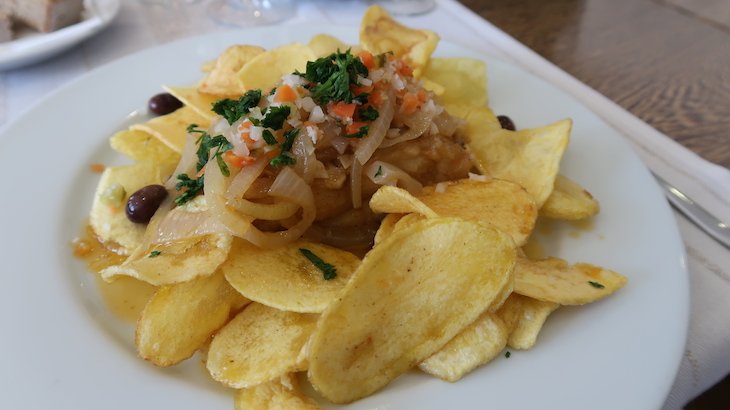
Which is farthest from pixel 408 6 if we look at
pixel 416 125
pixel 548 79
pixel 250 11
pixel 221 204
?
pixel 221 204

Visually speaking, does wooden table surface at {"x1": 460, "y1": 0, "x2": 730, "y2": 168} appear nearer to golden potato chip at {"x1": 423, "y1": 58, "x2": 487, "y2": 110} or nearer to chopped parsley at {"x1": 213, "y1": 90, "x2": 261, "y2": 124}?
golden potato chip at {"x1": 423, "y1": 58, "x2": 487, "y2": 110}

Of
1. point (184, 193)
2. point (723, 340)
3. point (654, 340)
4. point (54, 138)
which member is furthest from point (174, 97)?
point (723, 340)

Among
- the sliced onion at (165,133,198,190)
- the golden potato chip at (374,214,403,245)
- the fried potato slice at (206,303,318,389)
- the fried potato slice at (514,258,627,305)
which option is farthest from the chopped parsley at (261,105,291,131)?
the fried potato slice at (514,258,627,305)

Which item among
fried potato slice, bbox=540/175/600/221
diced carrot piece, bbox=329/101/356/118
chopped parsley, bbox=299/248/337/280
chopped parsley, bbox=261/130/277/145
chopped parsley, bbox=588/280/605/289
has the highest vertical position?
diced carrot piece, bbox=329/101/356/118

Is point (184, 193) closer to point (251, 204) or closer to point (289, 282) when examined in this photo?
point (251, 204)

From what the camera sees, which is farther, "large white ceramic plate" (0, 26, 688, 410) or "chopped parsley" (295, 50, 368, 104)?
"chopped parsley" (295, 50, 368, 104)

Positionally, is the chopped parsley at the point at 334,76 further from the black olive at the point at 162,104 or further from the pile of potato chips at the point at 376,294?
the black olive at the point at 162,104

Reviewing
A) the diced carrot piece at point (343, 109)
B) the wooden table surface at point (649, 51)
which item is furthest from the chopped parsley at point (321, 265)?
the wooden table surface at point (649, 51)
